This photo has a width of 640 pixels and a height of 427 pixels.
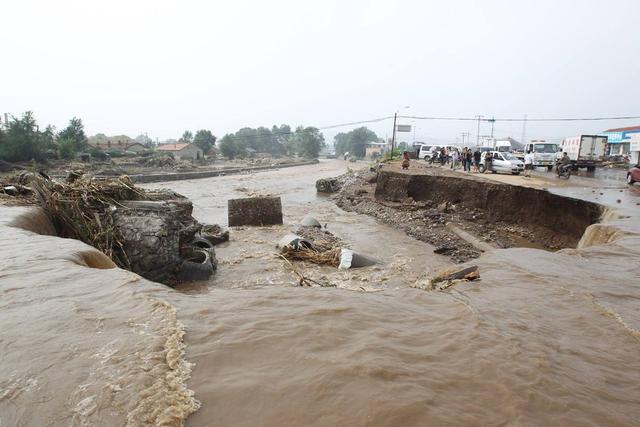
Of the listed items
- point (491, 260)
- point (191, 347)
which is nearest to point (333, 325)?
point (191, 347)

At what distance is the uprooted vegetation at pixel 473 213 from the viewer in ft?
38.0

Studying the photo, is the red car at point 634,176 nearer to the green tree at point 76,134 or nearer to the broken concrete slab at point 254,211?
the broken concrete slab at point 254,211

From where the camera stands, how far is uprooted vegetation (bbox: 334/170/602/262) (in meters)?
11.6

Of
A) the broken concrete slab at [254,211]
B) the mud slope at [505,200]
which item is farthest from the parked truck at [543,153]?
the broken concrete slab at [254,211]

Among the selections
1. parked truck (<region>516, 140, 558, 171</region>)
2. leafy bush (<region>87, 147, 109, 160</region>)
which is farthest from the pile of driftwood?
leafy bush (<region>87, 147, 109, 160</region>)

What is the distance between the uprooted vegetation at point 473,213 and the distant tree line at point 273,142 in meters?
65.3

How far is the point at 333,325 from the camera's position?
3.62 metres

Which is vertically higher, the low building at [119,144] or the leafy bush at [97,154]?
the low building at [119,144]

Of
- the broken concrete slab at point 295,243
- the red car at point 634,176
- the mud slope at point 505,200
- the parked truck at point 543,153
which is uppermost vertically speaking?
the parked truck at point 543,153

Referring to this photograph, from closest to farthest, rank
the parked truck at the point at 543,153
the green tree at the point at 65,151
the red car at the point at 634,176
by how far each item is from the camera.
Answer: the red car at the point at 634,176 < the parked truck at the point at 543,153 < the green tree at the point at 65,151

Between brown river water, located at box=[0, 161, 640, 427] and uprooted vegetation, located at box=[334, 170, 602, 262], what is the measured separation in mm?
6188

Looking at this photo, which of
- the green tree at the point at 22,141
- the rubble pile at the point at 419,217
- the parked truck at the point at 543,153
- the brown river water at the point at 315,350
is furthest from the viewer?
the green tree at the point at 22,141

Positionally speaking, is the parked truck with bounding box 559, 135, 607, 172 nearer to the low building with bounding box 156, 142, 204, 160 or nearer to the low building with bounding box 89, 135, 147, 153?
the low building with bounding box 156, 142, 204, 160

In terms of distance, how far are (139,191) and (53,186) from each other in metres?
1.87
